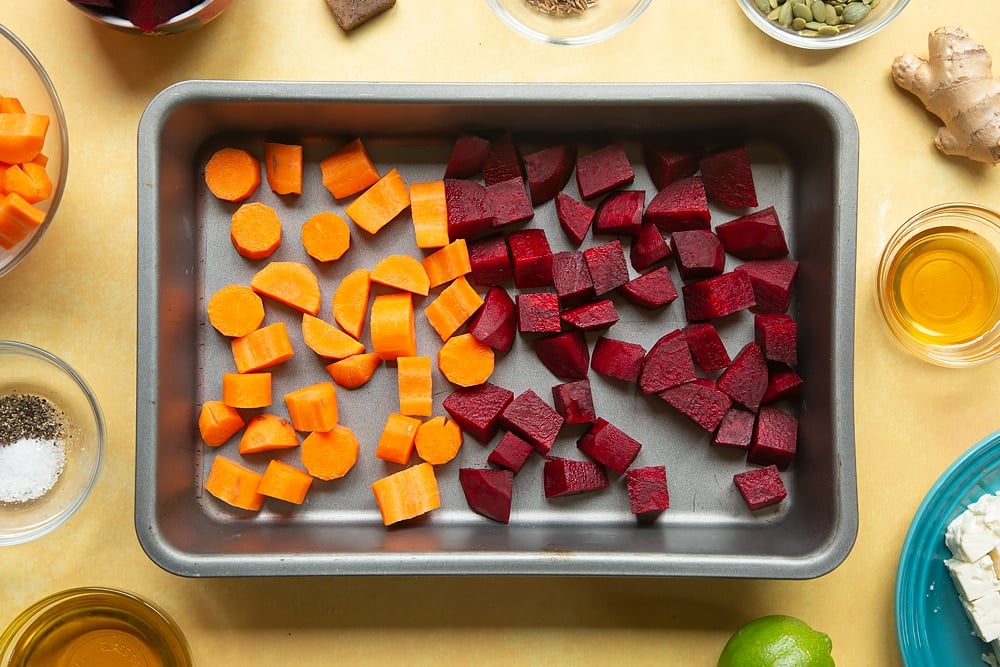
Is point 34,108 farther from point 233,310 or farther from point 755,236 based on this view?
point 755,236

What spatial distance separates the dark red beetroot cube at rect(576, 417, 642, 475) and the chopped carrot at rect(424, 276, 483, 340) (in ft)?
1.22

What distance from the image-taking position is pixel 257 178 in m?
1.78

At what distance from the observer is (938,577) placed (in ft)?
5.76

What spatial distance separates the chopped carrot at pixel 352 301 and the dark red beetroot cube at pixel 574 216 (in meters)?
0.45

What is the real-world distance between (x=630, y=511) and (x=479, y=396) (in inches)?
16.8

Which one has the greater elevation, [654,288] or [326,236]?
[326,236]

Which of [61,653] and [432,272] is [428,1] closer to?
[432,272]

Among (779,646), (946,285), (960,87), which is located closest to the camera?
(779,646)

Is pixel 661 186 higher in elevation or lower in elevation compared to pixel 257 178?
lower

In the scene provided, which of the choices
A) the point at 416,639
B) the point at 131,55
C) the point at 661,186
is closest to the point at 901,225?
the point at 661,186

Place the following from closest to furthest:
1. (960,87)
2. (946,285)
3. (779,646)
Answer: (779,646) → (960,87) → (946,285)

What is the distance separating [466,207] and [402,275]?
0.21 m

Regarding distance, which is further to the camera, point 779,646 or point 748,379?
point 748,379

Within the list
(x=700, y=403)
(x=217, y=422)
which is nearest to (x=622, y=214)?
(x=700, y=403)
